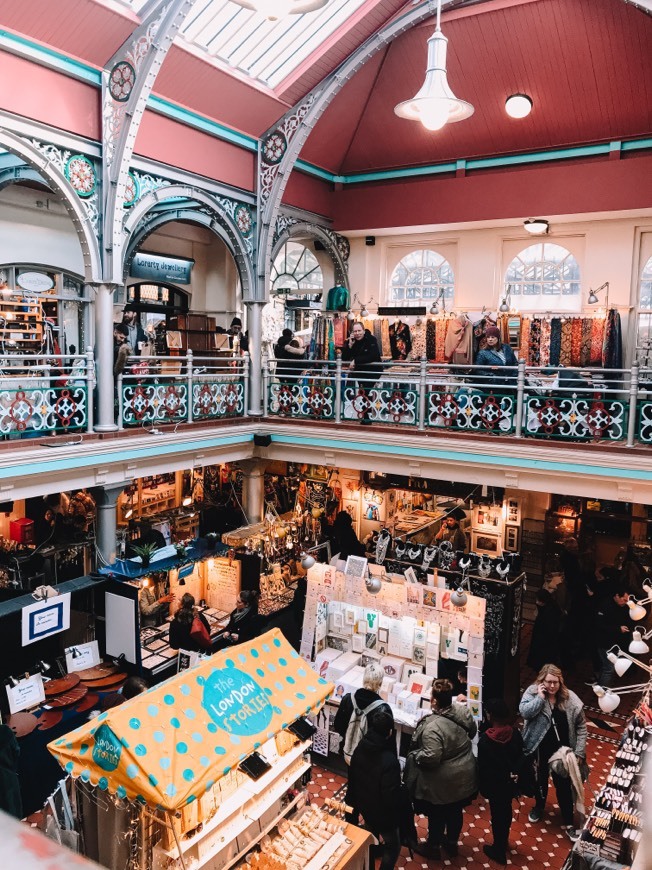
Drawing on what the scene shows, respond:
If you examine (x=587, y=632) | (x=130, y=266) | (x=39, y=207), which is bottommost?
(x=587, y=632)

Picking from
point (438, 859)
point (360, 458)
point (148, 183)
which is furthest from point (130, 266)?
point (438, 859)

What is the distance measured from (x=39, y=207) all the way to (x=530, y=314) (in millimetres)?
9208

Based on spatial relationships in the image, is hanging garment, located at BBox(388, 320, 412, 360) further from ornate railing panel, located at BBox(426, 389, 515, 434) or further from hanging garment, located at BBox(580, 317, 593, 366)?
hanging garment, located at BBox(580, 317, 593, 366)

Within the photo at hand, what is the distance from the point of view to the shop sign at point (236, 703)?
16.9 ft

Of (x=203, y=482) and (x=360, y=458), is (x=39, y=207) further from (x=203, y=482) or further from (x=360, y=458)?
(x=360, y=458)

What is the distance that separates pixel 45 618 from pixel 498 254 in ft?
33.8

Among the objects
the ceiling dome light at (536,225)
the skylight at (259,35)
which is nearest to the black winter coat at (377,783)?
the skylight at (259,35)

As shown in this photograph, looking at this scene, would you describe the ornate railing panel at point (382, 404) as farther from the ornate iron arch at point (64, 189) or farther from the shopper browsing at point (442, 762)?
the shopper browsing at point (442, 762)

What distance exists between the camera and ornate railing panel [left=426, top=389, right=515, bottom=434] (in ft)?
33.2

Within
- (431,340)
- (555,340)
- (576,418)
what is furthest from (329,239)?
(576,418)

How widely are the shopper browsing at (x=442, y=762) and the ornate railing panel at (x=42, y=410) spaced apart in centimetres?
564

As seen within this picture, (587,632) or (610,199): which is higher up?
(610,199)

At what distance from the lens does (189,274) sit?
15.6m

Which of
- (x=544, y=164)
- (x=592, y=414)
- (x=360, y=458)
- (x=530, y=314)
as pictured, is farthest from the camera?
(x=530, y=314)
